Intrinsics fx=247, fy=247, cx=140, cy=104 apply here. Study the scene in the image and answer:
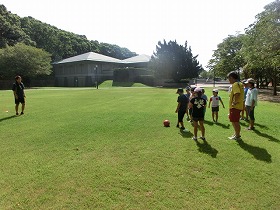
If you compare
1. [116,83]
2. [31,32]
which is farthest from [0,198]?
[31,32]

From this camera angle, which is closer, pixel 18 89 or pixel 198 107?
pixel 198 107

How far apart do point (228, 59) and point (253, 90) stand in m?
39.4

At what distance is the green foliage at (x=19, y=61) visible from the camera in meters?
47.9

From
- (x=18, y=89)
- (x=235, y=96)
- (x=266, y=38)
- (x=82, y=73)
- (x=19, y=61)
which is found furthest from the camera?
(x=82, y=73)

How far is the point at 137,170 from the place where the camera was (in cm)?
480

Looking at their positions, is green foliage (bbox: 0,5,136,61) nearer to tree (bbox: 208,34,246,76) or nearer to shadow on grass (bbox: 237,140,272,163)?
tree (bbox: 208,34,246,76)

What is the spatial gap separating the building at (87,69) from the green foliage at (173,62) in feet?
40.3

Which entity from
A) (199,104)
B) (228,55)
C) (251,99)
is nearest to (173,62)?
(228,55)

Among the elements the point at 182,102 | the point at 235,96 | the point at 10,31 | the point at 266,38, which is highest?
the point at 10,31

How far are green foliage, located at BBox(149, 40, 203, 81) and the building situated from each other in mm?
12273

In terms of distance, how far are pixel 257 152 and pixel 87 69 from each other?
2217 inches

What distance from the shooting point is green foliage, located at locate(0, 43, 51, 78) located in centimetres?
4793

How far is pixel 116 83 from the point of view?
181 feet

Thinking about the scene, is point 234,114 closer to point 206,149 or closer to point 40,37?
point 206,149
